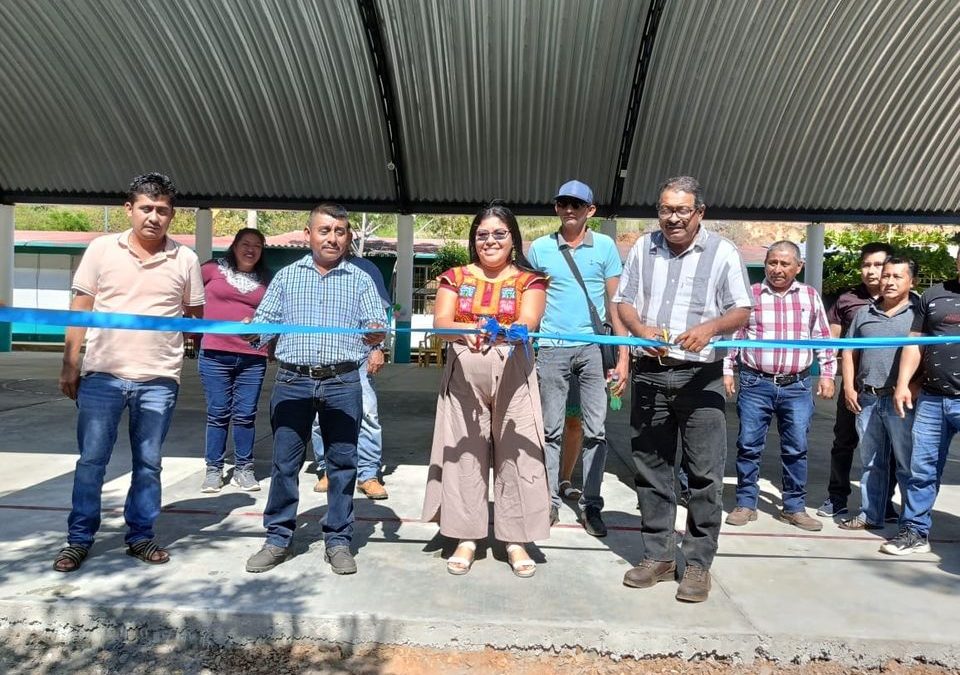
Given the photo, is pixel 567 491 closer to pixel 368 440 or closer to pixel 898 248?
pixel 368 440

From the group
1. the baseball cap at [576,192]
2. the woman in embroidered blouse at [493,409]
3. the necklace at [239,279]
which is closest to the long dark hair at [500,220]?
the woman in embroidered blouse at [493,409]

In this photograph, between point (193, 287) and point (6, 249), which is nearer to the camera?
point (193, 287)

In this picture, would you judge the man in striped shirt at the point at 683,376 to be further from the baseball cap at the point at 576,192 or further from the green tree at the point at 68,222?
the green tree at the point at 68,222

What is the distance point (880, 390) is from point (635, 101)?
636 centimetres

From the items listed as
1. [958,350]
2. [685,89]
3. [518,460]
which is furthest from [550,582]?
[685,89]

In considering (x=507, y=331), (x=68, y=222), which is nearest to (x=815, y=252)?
(x=507, y=331)

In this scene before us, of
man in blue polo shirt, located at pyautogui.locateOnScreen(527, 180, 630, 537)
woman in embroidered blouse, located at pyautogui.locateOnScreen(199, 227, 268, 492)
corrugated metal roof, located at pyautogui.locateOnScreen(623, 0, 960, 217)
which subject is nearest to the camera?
man in blue polo shirt, located at pyautogui.locateOnScreen(527, 180, 630, 537)

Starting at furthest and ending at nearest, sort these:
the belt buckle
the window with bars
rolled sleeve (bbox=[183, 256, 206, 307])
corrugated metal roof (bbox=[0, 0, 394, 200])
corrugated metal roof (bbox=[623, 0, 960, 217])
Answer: the window with bars, corrugated metal roof (bbox=[0, 0, 394, 200]), corrugated metal roof (bbox=[623, 0, 960, 217]), rolled sleeve (bbox=[183, 256, 206, 307]), the belt buckle

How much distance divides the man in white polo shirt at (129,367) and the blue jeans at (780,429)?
330 centimetres

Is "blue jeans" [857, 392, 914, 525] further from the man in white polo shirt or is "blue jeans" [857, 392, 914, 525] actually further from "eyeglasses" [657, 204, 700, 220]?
the man in white polo shirt

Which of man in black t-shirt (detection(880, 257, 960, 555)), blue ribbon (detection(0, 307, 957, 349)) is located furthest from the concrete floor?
blue ribbon (detection(0, 307, 957, 349))

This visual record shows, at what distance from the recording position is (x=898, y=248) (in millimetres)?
13336

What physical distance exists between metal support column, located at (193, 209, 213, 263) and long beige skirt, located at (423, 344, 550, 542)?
13.6m

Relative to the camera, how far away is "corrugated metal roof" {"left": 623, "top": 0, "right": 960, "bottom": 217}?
861 cm
